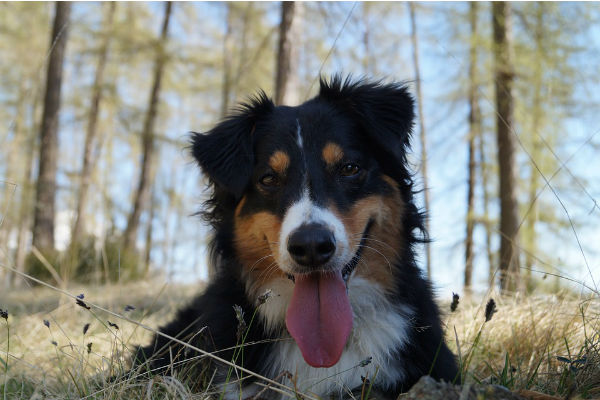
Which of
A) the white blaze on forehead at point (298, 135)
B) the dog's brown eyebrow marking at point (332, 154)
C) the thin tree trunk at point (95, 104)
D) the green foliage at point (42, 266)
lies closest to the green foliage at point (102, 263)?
the green foliage at point (42, 266)

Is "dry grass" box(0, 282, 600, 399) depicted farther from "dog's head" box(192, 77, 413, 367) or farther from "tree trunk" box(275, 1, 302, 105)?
"tree trunk" box(275, 1, 302, 105)

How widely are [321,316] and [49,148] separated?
1175 centimetres

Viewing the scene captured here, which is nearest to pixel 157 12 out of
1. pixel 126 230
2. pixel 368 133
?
pixel 126 230

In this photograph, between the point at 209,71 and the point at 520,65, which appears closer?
the point at 520,65

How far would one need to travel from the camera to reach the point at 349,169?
9.47ft

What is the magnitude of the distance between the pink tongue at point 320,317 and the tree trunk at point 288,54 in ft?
14.8

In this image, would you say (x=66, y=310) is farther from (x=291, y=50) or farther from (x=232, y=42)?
(x=232, y=42)

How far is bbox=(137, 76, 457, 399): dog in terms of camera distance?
260 centimetres

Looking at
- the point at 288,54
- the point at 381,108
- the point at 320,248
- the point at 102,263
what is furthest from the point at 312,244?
the point at 102,263

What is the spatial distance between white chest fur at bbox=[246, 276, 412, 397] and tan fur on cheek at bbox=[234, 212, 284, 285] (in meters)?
0.10

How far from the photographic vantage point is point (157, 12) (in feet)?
47.8

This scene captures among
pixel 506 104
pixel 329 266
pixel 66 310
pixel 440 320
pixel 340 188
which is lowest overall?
pixel 66 310

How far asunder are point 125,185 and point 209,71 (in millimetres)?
10078

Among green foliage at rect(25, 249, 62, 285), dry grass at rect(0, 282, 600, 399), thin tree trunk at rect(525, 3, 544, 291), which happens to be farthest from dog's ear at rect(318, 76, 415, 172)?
green foliage at rect(25, 249, 62, 285)
